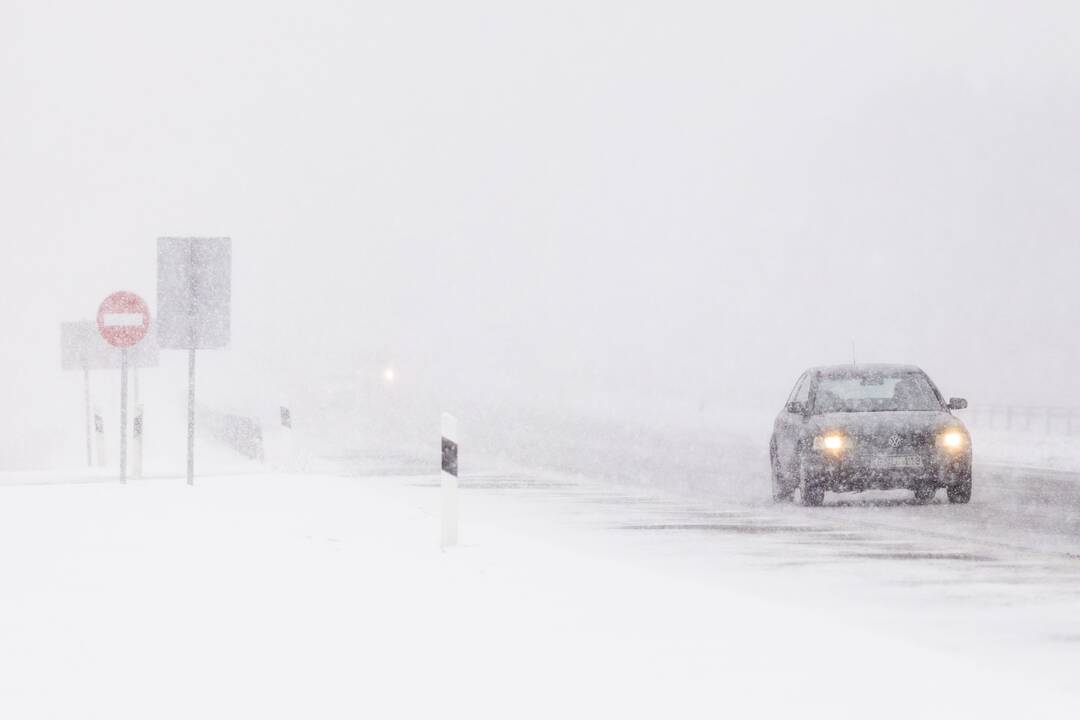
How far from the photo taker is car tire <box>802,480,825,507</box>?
2028cm

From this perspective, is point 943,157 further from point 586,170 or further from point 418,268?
point 418,268

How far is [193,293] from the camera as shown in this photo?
70.0 feet

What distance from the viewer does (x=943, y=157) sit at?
99.4 meters

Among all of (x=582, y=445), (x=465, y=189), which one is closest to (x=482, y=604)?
(x=582, y=445)

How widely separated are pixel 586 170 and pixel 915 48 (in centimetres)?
4875

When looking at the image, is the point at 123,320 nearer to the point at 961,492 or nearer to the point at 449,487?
the point at 449,487

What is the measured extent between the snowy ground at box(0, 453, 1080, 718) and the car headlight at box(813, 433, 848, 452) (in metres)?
3.17

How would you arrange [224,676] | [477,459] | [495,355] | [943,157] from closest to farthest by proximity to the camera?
[224,676]
[477,459]
[943,157]
[495,355]

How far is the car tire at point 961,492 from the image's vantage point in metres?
20.3

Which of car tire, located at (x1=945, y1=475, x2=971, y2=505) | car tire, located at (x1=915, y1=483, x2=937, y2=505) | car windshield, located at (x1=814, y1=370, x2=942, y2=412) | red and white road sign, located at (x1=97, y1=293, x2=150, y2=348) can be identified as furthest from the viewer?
red and white road sign, located at (x1=97, y1=293, x2=150, y2=348)

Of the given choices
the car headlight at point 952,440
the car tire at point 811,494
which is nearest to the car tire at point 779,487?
the car tire at point 811,494

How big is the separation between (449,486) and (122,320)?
9017mm

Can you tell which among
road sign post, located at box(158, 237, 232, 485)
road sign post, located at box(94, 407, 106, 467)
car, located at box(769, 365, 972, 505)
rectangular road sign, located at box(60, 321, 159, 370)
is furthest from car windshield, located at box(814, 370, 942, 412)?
rectangular road sign, located at box(60, 321, 159, 370)

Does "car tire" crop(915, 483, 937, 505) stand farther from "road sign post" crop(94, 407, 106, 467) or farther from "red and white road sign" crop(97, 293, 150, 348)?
"road sign post" crop(94, 407, 106, 467)
